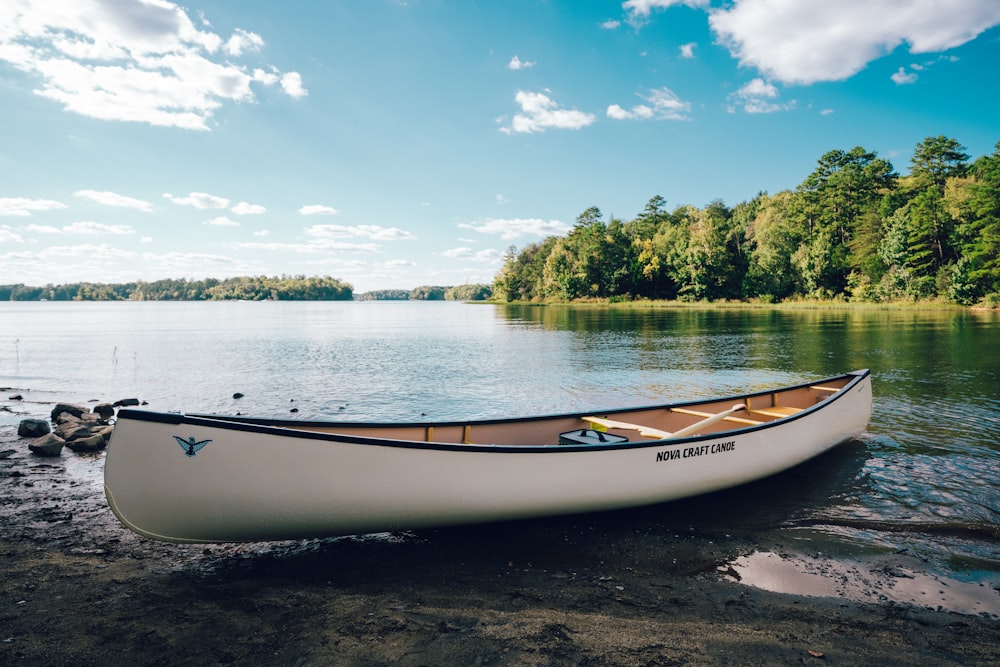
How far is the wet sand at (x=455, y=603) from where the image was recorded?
158 inches

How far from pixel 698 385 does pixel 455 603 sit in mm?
14687

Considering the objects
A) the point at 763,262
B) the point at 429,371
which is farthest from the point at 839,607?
the point at 763,262

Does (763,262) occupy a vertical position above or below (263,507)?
above

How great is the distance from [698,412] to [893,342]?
→ 24717 mm

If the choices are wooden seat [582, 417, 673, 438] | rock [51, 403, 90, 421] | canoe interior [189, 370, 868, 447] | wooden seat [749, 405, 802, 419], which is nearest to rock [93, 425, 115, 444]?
rock [51, 403, 90, 421]

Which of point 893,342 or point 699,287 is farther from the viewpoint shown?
point 699,287

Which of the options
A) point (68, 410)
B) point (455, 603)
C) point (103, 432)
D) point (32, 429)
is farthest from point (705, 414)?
point (68, 410)

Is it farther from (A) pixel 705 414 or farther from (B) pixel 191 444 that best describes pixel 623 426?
(B) pixel 191 444

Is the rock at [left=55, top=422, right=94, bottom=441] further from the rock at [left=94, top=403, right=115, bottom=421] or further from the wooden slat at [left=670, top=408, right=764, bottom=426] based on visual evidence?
the wooden slat at [left=670, top=408, right=764, bottom=426]

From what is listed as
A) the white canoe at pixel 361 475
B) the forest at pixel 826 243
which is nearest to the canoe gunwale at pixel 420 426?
the white canoe at pixel 361 475

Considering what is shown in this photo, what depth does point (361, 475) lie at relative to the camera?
5.16 m

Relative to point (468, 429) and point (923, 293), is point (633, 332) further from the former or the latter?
point (923, 293)

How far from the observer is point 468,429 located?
7234mm

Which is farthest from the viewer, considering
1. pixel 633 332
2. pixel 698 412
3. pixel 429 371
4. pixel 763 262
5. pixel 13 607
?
pixel 763 262
